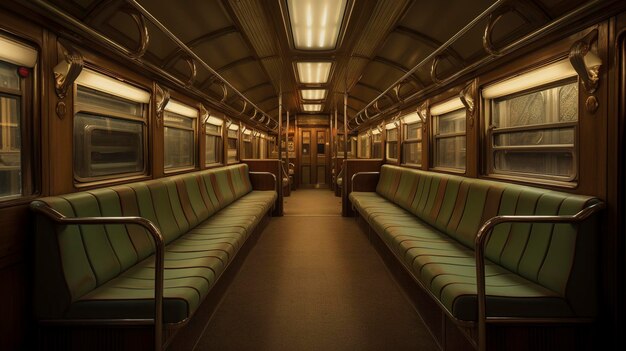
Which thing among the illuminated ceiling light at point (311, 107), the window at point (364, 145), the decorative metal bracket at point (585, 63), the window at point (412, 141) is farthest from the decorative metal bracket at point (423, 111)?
the illuminated ceiling light at point (311, 107)

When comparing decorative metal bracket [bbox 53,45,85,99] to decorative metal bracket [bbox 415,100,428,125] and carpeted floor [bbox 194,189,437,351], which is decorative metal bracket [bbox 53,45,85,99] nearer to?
carpeted floor [bbox 194,189,437,351]

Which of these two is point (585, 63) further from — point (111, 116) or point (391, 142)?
point (391, 142)

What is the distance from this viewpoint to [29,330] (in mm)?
1827

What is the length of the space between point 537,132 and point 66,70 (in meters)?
3.27

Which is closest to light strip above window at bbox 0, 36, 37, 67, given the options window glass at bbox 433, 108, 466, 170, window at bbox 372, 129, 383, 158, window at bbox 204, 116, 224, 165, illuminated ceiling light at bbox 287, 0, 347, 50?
illuminated ceiling light at bbox 287, 0, 347, 50

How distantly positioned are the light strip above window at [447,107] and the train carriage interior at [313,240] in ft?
0.14

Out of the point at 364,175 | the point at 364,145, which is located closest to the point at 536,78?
the point at 364,175

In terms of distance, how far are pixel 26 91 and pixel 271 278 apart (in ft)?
7.99

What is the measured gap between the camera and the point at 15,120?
6.06 feet

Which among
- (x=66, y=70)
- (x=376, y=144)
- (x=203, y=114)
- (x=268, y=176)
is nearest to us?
(x=66, y=70)

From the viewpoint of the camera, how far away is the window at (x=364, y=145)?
9.96 metres

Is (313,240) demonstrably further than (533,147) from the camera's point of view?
Yes

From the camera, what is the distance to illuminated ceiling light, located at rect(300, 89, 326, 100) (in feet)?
27.6

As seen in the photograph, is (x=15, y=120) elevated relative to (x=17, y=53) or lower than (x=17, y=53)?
lower
